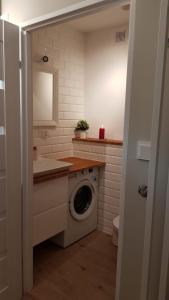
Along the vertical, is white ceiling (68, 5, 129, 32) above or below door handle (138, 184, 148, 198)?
above

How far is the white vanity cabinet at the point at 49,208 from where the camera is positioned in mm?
1938

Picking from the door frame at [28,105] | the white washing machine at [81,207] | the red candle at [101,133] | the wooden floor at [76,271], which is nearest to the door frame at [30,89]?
the door frame at [28,105]

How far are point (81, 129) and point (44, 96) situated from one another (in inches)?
26.1

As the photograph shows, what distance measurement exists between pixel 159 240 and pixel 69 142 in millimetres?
2052

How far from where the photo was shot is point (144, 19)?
3.59ft

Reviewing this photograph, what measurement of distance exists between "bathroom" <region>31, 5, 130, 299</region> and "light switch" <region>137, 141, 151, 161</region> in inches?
46.3

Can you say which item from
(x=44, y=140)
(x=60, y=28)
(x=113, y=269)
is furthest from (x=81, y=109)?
(x=113, y=269)

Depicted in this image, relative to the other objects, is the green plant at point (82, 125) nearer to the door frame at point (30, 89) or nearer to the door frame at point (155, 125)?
the door frame at point (30, 89)

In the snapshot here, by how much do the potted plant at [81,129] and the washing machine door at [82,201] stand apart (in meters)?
0.66

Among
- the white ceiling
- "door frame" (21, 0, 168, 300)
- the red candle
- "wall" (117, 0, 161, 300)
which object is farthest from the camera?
the red candle

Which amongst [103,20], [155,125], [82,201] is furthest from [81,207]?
[103,20]

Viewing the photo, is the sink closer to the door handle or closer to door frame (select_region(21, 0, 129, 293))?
door frame (select_region(21, 0, 129, 293))

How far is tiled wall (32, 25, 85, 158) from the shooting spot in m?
2.48

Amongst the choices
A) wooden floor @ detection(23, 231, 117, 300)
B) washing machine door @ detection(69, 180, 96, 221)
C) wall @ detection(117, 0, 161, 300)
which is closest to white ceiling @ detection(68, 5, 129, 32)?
wall @ detection(117, 0, 161, 300)
